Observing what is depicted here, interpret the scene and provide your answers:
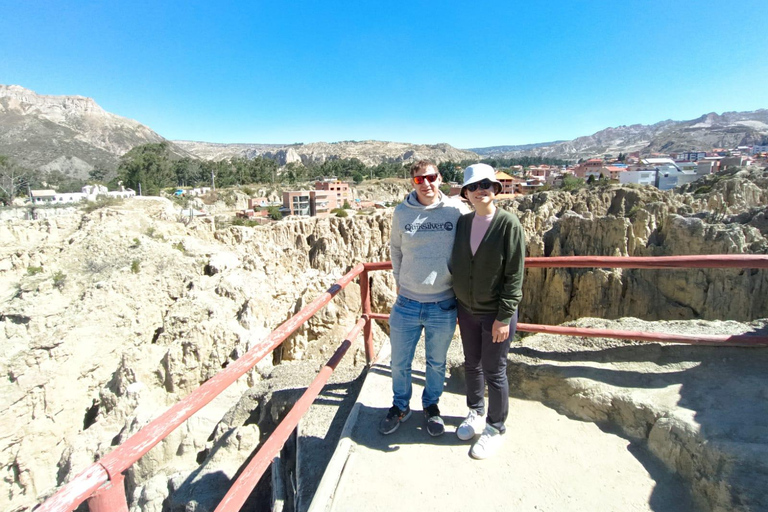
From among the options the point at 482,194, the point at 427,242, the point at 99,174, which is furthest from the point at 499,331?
the point at 99,174

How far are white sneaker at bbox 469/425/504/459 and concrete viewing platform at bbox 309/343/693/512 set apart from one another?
4cm

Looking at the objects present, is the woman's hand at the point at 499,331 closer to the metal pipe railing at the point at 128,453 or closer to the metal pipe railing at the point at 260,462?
the metal pipe railing at the point at 260,462

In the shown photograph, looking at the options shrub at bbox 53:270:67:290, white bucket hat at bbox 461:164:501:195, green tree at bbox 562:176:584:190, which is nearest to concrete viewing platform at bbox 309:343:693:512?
white bucket hat at bbox 461:164:501:195

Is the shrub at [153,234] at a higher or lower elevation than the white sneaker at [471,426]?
lower

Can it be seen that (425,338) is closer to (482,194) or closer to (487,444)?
(487,444)

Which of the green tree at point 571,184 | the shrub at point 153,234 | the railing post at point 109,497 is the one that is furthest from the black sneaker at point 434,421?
the green tree at point 571,184

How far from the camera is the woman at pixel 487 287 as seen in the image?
7.20 feet

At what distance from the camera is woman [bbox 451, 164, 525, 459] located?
220 cm

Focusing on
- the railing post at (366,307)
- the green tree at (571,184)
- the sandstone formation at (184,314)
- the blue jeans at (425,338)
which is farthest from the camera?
the green tree at (571,184)

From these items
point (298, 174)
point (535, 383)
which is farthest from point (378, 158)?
point (535, 383)

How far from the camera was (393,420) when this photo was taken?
266 cm

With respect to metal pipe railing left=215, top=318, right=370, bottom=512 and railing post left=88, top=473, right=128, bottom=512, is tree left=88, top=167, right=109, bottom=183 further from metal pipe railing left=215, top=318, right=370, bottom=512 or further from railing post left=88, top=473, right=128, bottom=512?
railing post left=88, top=473, right=128, bottom=512

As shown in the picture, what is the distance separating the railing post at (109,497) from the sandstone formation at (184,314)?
7.55 ft

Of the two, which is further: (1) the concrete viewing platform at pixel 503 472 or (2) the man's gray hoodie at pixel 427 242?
(2) the man's gray hoodie at pixel 427 242
